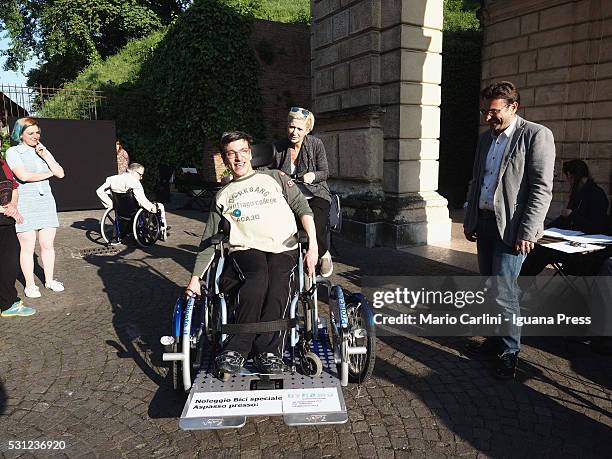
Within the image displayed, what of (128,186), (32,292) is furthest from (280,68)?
(32,292)

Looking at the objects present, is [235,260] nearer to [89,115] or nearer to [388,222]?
[388,222]

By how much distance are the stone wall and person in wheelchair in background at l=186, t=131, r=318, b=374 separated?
8.34 m

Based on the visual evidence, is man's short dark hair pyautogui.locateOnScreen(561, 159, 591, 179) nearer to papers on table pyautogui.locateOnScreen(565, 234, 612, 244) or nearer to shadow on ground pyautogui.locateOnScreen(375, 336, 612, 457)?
papers on table pyautogui.locateOnScreen(565, 234, 612, 244)

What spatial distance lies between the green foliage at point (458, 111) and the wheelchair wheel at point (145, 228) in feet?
26.8

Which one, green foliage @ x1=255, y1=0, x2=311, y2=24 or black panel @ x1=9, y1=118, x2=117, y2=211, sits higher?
green foliage @ x1=255, y1=0, x2=311, y2=24

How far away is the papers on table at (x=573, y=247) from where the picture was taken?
3.53 metres

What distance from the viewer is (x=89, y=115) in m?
15.8

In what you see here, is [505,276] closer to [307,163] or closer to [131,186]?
[307,163]

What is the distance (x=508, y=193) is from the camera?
3.29m

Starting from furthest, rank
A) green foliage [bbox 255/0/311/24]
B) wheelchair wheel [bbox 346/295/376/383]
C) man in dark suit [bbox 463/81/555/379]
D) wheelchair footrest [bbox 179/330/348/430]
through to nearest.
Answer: green foliage [bbox 255/0/311/24], man in dark suit [bbox 463/81/555/379], wheelchair wheel [bbox 346/295/376/383], wheelchair footrest [bbox 179/330/348/430]

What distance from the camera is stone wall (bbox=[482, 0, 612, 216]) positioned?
9227 millimetres

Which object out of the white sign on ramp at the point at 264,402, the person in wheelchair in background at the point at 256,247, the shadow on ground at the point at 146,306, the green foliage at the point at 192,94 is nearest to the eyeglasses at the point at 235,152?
the person in wheelchair in background at the point at 256,247

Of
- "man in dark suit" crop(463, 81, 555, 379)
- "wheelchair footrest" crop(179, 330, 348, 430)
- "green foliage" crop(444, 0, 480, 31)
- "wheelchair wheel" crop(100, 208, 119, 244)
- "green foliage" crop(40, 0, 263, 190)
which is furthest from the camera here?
"green foliage" crop(444, 0, 480, 31)

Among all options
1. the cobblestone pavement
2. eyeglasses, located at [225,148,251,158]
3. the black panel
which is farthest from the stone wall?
the black panel
